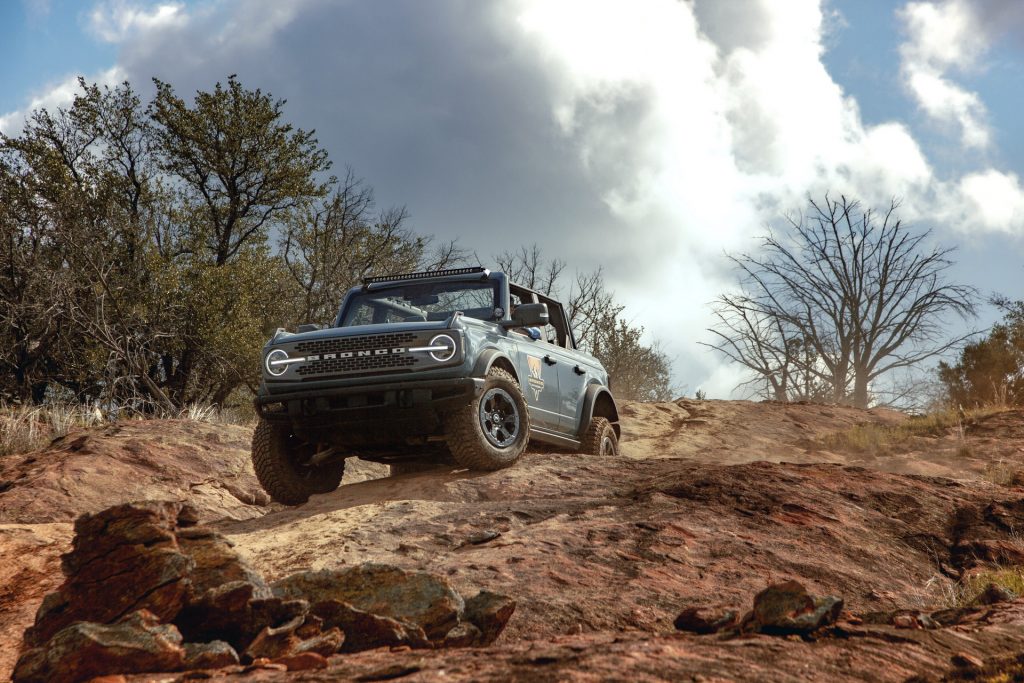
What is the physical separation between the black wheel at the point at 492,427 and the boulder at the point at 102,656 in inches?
153

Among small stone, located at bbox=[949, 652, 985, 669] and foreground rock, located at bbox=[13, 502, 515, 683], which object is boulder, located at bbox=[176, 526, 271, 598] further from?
small stone, located at bbox=[949, 652, 985, 669]

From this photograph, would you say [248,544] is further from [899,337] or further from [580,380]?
[899,337]

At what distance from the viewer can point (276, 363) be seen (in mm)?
8266

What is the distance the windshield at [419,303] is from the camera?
9375 millimetres

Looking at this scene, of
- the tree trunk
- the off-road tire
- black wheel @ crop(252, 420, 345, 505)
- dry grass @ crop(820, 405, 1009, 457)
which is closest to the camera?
black wheel @ crop(252, 420, 345, 505)

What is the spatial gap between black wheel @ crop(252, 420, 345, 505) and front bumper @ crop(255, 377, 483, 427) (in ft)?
1.62

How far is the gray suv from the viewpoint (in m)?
8.02

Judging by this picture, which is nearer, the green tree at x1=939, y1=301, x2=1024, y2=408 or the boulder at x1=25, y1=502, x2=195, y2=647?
the boulder at x1=25, y1=502, x2=195, y2=647

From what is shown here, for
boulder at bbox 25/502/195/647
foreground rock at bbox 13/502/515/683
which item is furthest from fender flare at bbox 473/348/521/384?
boulder at bbox 25/502/195/647

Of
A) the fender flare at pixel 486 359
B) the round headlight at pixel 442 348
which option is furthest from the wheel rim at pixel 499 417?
the round headlight at pixel 442 348

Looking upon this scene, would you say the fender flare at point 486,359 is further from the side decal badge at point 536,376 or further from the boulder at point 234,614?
the boulder at point 234,614

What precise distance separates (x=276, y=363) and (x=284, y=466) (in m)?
0.96

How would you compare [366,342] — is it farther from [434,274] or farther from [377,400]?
[434,274]

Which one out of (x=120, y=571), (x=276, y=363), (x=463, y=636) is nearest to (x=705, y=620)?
(x=463, y=636)
